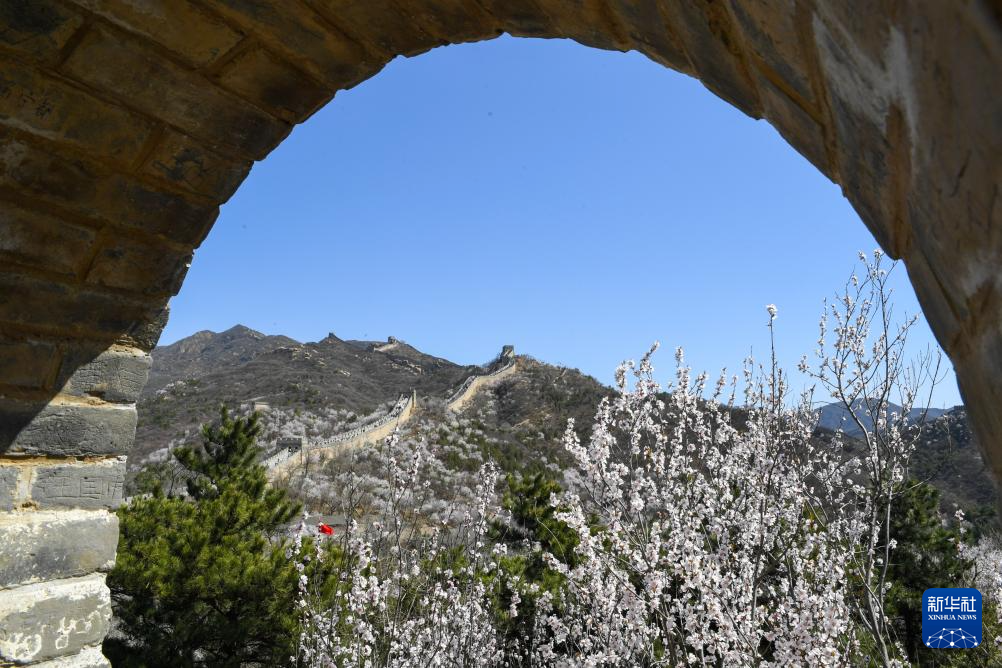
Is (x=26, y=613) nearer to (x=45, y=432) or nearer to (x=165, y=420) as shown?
(x=45, y=432)

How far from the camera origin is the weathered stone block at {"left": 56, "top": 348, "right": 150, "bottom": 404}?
92.9 inches

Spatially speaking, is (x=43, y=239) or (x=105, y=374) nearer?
(x=43, y=239)

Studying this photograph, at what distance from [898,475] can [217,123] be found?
7571 millimetres

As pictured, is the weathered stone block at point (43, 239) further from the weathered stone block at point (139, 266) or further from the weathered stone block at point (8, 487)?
the weathered stone block at point (8, 487)

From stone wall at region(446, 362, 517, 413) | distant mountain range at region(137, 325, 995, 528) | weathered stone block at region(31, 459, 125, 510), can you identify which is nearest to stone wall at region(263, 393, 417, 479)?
distant mountain range at region(137, 325, 995, 528)

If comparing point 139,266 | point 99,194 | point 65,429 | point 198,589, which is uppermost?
point 99,194

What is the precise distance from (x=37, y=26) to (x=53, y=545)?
186 cm

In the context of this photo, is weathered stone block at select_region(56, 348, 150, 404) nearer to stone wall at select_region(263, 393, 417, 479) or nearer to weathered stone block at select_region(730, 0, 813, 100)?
weathered stone block at select_region(730, 0, 813, 100)

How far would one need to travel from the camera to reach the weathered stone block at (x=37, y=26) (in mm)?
1608

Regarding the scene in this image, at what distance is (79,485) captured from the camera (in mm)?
2389

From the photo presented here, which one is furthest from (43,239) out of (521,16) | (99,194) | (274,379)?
(274,379)

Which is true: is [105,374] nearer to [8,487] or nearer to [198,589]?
[8,487]

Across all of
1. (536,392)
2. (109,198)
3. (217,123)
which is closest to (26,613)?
(109,198)

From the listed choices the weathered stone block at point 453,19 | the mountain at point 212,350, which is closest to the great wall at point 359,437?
the weathered stone block at point 453,19
